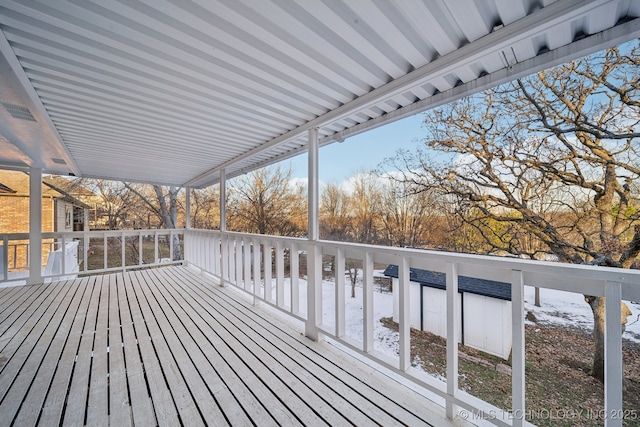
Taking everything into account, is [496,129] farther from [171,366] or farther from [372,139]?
[171,366]

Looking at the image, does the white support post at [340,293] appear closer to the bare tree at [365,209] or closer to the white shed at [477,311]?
the white shed at [477,311]

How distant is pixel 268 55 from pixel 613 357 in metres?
2.45

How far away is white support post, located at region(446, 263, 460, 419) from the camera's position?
1.57 metres

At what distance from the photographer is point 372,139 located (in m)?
6.31

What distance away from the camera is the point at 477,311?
3.39m

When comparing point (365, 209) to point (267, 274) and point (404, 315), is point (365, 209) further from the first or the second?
point (404, 315)

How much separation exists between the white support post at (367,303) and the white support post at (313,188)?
78 cm

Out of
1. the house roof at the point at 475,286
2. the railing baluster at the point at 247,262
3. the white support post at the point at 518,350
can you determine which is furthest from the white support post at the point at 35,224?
the white support post at the point at 518,350

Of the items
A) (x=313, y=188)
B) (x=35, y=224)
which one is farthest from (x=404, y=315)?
(x=35, y=224)

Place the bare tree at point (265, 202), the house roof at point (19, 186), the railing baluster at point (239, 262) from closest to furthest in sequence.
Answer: the railing baluster at point (239, 262) → the house roof at point (19, 186) → the bare tree at point (265, 202)

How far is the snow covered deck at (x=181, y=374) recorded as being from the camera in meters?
1.59

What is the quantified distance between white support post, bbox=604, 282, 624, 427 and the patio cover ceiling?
131 centimetres

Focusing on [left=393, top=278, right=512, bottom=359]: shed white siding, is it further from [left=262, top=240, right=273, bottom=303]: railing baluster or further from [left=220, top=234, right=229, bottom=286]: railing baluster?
[left=220, top=234, right=229, bottom=286]: railing baluster

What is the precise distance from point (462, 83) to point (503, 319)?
3.10 meters
